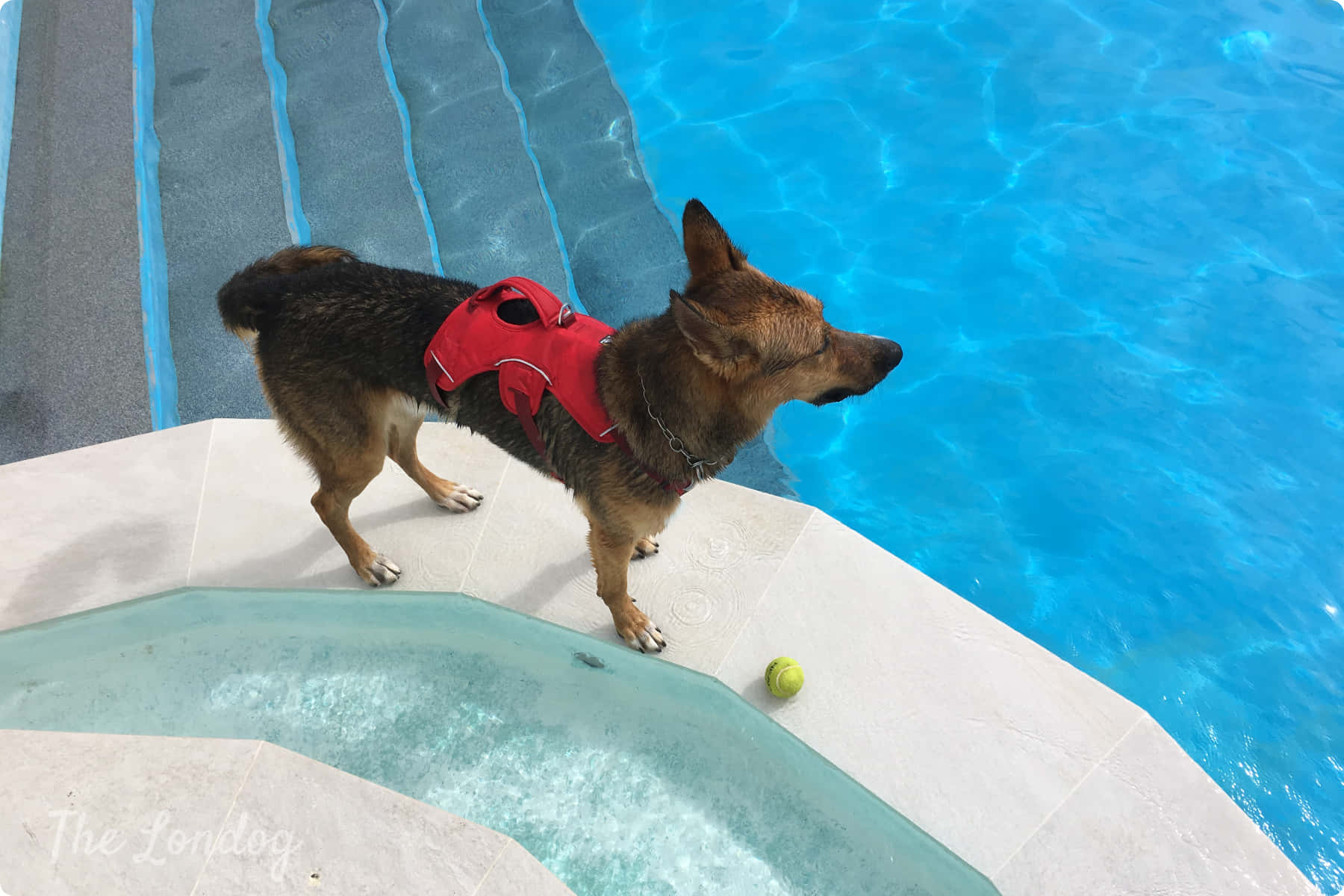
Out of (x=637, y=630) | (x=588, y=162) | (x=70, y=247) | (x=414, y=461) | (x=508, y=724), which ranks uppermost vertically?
(x=70, y=247)

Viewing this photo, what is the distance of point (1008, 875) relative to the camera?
3371 millimetres

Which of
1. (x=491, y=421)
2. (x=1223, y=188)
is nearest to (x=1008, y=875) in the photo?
Answer: (x=491, y=421)

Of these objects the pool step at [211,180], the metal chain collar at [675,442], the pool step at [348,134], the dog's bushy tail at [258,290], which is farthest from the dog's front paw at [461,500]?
the pool step at [348,134]

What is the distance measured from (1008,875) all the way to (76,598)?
4.58 m

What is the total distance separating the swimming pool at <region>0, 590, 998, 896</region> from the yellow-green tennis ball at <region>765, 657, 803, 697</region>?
0.64 ft

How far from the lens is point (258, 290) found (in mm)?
3500

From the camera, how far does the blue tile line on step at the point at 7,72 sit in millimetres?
6203

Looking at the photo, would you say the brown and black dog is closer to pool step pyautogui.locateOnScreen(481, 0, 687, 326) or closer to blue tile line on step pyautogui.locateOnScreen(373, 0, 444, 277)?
blue tile line on step pyautogui.locateOnScreen(373, 0, 444, 277)

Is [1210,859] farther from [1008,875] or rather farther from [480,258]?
[480,258]

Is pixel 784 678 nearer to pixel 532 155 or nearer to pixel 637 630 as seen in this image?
pixel 637 630

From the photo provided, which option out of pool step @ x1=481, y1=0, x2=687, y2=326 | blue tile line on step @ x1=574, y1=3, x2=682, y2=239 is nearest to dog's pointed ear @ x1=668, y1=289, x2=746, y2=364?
pool step @ x1=481, y1=0, x2=687, y2=326

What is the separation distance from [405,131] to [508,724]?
19.2 feet

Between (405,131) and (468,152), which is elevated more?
(405,131)

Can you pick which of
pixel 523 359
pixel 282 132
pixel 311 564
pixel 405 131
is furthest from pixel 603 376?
pixel 282 132
